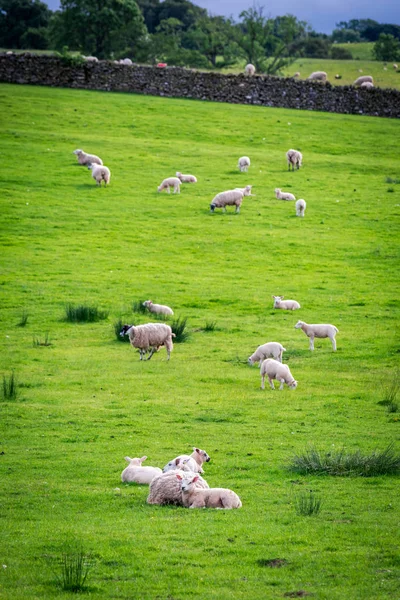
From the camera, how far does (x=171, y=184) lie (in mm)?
39594

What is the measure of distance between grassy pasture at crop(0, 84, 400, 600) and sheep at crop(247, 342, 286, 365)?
30 centimetres

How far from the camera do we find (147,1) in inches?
5256

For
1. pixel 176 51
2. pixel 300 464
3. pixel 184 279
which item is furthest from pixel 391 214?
pixel 176 51

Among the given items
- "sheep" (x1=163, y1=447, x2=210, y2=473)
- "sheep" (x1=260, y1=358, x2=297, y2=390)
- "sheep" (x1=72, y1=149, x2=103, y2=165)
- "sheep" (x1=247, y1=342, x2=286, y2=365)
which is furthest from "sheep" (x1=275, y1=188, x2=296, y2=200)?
"sheep" (x1=163, y1=447, x2=210, y2=473)

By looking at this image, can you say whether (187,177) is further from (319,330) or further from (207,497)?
(207,497)

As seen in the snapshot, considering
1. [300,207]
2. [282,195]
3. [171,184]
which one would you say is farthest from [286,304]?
[171,184]

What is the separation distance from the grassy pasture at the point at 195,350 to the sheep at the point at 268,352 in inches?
11.8

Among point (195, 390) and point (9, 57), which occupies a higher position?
point (9, 57)

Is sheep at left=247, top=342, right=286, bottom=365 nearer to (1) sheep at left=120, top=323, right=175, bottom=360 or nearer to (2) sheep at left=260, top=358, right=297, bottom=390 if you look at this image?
(2) sheep at left=260, top=358, right=297, bottom=390

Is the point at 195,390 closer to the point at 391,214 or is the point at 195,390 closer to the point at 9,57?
the point at 391,214

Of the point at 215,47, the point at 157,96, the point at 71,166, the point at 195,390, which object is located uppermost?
the point at 215,47

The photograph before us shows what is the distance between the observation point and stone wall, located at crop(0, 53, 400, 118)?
2295 inches

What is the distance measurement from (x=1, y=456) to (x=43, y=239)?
19833 millimetres

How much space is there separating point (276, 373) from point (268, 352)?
1.37 meters
